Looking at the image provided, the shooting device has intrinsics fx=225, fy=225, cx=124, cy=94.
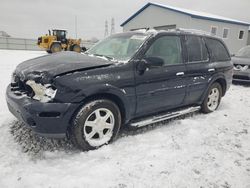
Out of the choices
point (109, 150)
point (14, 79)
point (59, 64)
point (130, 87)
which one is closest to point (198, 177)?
point (109, 150)

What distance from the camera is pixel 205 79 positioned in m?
4.54

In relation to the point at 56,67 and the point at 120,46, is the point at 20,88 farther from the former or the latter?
the point at 120,46

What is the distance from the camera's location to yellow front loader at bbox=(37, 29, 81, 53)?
18.9 metres

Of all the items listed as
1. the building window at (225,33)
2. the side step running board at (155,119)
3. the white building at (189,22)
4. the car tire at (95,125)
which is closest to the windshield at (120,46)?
the car tire at (95,125)

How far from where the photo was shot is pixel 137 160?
114 inches

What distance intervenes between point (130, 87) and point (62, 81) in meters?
1.01

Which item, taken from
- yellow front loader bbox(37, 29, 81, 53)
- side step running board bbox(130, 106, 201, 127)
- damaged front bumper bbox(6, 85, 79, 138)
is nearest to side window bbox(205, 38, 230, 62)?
side step running board bbox(130, 106, 201, 127)

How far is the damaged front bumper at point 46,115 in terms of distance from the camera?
8.72 feet

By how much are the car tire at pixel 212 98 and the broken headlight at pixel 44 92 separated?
3361 millimetres

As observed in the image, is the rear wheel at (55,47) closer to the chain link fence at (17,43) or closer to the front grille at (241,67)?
the chain link fence at (17,43)

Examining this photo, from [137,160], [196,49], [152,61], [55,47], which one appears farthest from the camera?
[55,47]

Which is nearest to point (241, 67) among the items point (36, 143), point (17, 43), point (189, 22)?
point (36, 143)

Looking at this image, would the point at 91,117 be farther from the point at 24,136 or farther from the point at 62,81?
the point at 24,136

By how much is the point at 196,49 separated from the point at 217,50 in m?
0.86
